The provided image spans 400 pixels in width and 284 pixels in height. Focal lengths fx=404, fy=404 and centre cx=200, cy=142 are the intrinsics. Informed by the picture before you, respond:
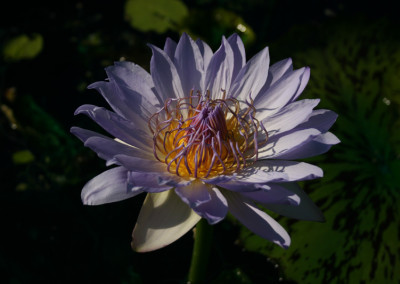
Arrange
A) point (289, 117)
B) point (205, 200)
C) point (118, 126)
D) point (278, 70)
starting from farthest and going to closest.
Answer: point (278, 70)
point (289, 117)
point (118, 126)
point (205, 200)

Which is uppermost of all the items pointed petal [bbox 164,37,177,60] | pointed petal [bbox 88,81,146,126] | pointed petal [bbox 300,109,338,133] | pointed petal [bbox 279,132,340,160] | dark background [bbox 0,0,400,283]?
pointed petal [bbox 164,37,177,60]

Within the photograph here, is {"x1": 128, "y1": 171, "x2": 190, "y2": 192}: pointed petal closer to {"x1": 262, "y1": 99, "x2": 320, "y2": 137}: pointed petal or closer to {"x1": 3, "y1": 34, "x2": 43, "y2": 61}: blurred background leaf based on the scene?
{"x1": 262, "y1": 99, "x2": 320, "y2": 137}: pointed petal

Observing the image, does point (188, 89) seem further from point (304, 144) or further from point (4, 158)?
point (4, 158)

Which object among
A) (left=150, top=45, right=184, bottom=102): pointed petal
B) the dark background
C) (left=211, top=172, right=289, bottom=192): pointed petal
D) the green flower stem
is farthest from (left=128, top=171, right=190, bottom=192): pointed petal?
the dark background

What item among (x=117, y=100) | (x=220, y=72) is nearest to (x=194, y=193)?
(x=117, y=100)

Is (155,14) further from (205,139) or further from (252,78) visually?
(205,139)

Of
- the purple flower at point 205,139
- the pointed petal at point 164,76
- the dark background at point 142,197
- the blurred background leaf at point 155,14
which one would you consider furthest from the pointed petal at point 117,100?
the blurred background leaf at point 155,14

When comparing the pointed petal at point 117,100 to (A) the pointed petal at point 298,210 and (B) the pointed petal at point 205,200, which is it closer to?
(B) the pointed petal at point 205,200
